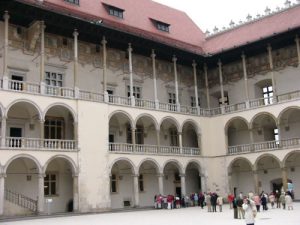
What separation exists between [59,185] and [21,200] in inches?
115

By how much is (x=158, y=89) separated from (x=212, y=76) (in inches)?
203

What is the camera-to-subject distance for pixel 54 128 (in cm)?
2480

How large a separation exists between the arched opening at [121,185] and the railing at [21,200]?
6.06m

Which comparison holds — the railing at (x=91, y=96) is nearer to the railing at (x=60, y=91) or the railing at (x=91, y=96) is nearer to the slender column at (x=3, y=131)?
the railing at (x=60, y=91)

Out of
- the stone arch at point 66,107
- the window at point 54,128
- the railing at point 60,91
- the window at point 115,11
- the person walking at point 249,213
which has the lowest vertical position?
the person walking at point 249,213

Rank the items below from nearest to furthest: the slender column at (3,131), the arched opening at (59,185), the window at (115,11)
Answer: the slender column at (3,131), the arched opening at (59,185), the window at (115,11)

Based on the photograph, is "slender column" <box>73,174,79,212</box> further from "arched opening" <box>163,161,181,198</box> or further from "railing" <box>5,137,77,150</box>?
"arched opening" <box>163,161,181,198</box>

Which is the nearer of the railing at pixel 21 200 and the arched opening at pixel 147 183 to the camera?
the railing at pixel 21 200

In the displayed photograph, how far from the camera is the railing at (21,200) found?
2150 centimetres

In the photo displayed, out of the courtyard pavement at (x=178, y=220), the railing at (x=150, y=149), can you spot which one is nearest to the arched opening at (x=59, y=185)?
the railing at (x=150, y=149)

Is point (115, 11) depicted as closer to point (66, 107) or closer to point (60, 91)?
point (60, 91)

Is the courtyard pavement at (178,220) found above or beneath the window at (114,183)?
beneath

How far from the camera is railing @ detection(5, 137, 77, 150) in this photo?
2096 cm

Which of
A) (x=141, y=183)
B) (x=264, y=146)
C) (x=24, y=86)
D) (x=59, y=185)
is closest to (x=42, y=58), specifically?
(x=24, y=86)
